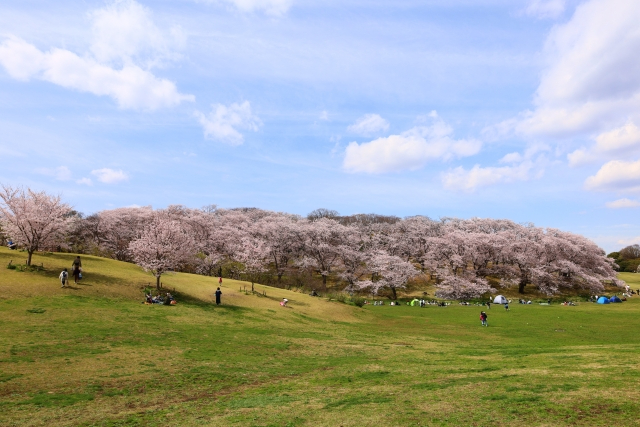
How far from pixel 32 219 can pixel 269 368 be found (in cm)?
3568

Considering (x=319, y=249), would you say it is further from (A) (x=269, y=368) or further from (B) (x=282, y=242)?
(A) (x=269, y=368)

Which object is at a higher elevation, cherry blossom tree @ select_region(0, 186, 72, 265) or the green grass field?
cherry blossom tree @ select_region(0, 186, 72, 265)

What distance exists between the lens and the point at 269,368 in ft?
66.2

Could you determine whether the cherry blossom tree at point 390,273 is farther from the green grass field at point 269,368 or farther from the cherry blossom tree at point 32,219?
the cherry blossom tree at point 32,219

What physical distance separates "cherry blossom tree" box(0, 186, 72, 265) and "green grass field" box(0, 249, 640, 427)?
2.69 meters

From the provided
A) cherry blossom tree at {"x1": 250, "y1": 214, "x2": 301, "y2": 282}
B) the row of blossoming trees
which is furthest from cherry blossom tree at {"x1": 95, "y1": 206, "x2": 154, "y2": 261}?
cherry blossom tree at {"x1": 250, "y1": 214, "x2": 301, "y2": 282}

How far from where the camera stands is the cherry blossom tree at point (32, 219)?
40656 mm

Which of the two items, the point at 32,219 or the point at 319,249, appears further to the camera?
the point at 319,249

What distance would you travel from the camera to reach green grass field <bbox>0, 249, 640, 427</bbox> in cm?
1199

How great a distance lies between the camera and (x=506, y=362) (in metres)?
19.9

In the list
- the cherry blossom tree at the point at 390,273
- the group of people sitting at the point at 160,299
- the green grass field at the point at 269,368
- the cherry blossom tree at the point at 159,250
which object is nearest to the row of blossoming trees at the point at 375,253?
the cherry blossom tree at the point at 390,273

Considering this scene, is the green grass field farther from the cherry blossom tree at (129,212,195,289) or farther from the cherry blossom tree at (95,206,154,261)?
the cherry blossom tree at (95,206,154,261)

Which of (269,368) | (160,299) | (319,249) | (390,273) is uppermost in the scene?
(319,249)

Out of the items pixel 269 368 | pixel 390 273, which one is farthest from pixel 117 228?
pixel 269 368
